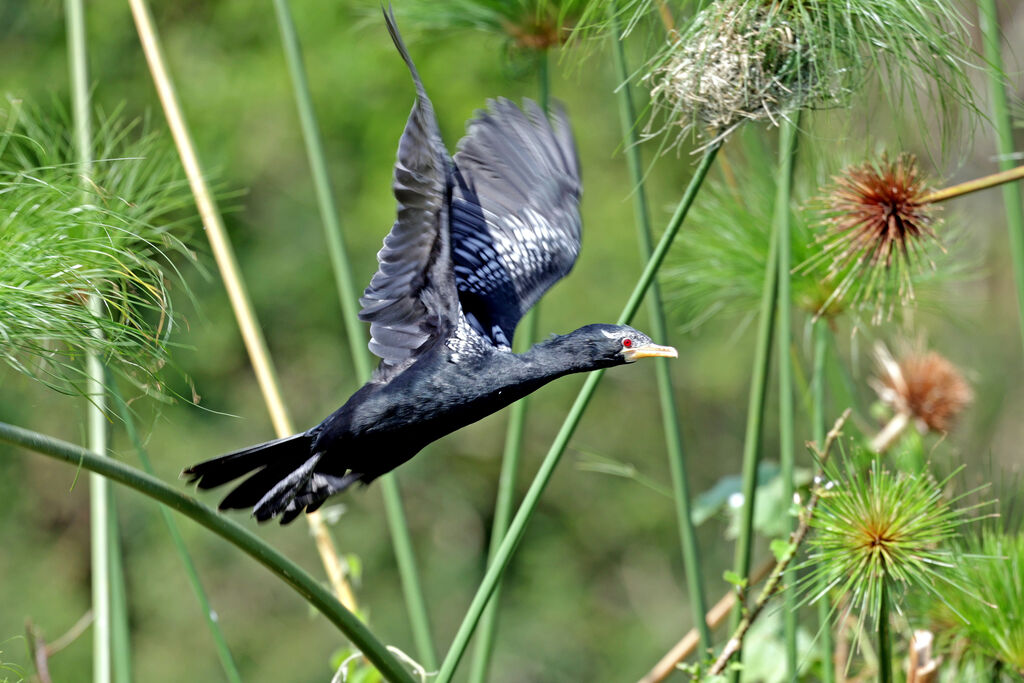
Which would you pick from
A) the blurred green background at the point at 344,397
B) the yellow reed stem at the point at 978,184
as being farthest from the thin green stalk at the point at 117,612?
the blurred green background at the point at 344,397

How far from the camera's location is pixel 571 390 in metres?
7.61

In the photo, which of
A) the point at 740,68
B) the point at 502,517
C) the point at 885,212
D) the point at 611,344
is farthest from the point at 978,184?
the point at 502,517

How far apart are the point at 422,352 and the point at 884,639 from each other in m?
1.00

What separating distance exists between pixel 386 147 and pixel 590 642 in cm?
375

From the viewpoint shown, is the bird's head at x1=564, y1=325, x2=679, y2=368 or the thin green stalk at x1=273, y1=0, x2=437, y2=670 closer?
the bird's head at x1=564, y1=325, x2=679, y2=368

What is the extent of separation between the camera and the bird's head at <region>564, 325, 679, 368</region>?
6.55 feet

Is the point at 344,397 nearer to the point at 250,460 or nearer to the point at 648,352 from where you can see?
the point at 250,460

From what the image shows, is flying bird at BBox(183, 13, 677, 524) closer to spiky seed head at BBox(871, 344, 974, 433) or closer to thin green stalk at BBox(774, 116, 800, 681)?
thin green stalk at BBox(774, 116, 800, 681)

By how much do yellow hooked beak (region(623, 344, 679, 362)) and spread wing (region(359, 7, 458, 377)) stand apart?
38cm

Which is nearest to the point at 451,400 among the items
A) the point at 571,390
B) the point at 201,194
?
the point at 201,194

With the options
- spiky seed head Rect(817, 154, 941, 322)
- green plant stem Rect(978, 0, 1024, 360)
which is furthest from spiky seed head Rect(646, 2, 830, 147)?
green plant stem Rect(978, 0, 1024, 360)

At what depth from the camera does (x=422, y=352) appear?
223 cm

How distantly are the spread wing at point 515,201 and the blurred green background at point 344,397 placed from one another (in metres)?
4.58

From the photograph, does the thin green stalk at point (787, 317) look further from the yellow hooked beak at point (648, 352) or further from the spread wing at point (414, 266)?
the spread wing at point (414, 266)
